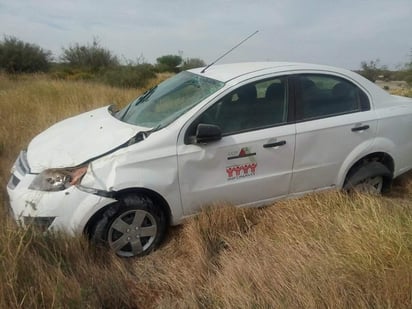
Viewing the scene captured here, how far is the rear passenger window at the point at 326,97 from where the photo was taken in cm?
370

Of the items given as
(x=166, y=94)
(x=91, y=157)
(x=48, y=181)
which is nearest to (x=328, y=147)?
(x=166, y=94)

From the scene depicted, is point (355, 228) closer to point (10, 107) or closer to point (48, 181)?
point (48, 181)

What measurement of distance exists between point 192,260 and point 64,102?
733 centimetres

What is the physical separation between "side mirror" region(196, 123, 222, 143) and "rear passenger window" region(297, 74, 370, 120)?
104cm

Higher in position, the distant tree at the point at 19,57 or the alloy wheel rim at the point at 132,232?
the distant tree at the point at 19,57

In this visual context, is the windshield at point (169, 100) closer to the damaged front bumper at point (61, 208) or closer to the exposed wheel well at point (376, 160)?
the damaged front bumper at point (61, 208)

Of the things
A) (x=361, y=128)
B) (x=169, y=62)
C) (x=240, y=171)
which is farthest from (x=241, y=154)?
(x=169, y=62)

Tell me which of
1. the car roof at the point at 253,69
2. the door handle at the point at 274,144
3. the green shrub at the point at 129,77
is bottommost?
the door handle at the point at 274,144

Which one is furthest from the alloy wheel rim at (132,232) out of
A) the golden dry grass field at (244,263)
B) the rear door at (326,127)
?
the rear door at (326,127)

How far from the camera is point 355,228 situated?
285 cm

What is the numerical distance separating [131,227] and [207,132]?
1.10m

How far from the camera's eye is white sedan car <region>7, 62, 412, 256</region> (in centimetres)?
291

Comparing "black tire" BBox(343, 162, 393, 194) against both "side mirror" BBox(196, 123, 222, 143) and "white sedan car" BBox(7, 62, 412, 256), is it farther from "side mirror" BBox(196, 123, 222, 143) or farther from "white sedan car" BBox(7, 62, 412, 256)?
"side mirror" BBox(196, 123, 222, 143)

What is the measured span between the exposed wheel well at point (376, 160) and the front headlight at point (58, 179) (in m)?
2.91
